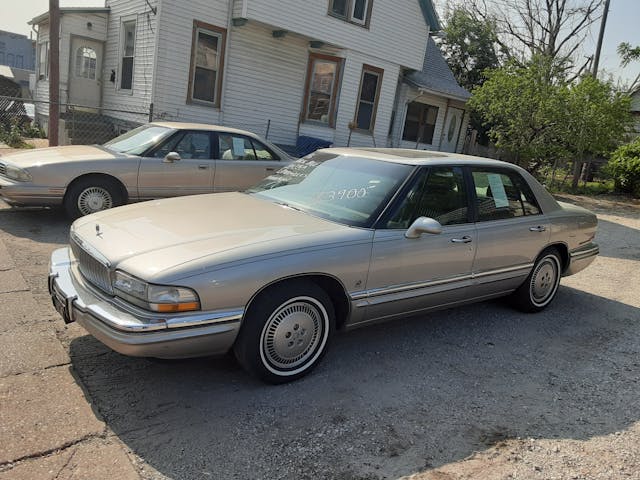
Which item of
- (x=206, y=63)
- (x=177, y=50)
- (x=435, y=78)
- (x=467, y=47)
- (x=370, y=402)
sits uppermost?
(x=467, y=47)

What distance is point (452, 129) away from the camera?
70.6 feet

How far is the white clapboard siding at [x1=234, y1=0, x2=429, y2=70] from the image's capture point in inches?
509

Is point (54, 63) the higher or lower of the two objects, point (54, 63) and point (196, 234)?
the higher

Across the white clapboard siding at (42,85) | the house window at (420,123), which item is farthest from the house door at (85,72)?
the house window at (420,123)

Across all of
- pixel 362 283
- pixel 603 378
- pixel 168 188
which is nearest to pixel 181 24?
pixel 168 188

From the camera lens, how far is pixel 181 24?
1216cm

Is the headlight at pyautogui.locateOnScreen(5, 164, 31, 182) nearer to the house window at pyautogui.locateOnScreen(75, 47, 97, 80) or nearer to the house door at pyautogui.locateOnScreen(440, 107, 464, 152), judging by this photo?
the house window at pyautogui.locateOnScreen(75, 47, 97, 80)

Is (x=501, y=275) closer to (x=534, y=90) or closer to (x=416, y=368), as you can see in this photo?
(x=416, y=368)

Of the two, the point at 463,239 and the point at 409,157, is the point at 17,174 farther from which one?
the point at 463,239

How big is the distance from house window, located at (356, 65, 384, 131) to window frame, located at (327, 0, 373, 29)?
1272 millimetres

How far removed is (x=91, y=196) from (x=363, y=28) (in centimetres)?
1066

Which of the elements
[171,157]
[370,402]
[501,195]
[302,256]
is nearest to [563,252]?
[501,195]

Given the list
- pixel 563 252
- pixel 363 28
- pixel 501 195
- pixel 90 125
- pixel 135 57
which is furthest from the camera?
pixel 363 28

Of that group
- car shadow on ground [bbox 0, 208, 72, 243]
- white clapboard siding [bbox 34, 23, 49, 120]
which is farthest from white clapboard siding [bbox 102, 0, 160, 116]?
car shadow on ground [bbox 0, 208, 72, 243]
